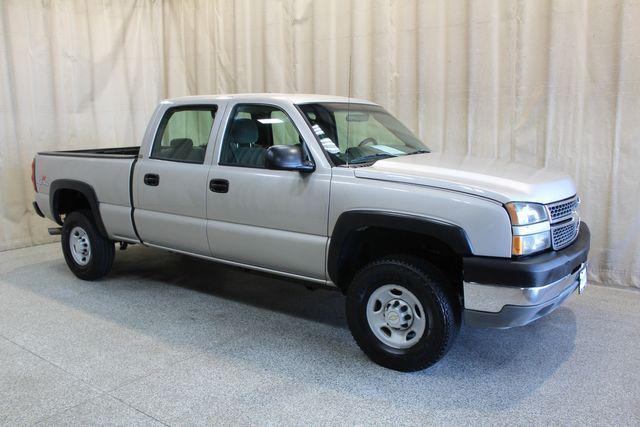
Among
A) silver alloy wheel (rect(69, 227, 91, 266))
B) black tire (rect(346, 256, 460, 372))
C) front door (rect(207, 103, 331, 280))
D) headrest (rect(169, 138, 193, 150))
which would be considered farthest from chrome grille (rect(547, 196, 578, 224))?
silver alloy wheel (rect(69, 227, 91, 266))

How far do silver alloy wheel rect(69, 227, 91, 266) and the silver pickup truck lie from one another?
16.5 inches

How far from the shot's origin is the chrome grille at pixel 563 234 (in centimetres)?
331

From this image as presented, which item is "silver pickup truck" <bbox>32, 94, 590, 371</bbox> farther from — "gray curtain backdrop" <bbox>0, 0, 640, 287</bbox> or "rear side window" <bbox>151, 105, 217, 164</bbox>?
"gray curtain backdrop" <bbox>0, 0, 640, 287</bbox>

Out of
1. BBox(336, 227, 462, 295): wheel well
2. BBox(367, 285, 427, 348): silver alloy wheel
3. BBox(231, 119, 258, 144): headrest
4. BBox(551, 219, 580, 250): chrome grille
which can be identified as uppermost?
BBox(231, 119, 258, 144): headrest

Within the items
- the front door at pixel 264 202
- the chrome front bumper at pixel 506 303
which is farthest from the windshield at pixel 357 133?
the chrome front bumper at pixel 506 303

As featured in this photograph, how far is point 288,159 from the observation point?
12.0 feet

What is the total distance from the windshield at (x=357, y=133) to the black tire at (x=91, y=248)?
2570 millimetres

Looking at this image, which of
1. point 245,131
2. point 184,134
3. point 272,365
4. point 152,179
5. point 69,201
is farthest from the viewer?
point 69,201

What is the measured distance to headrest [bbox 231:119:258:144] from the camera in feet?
14.1

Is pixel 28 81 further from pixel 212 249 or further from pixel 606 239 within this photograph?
pixel 606 239

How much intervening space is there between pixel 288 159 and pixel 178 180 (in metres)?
1.26

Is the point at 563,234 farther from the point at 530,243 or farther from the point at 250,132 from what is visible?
the point at 250,132

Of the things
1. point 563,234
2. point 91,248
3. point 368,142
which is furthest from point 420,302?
point 91,248

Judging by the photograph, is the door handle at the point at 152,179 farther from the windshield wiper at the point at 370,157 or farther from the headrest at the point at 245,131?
the windshield wiper at the point at 370,157
